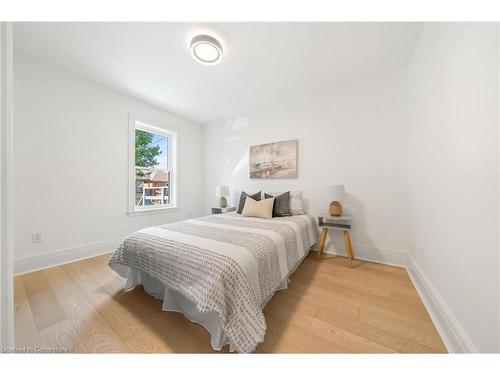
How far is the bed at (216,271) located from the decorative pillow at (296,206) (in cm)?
82

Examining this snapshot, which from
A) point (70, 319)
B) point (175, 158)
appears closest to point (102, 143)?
point (175, 158)

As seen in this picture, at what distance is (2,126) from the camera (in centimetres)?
61

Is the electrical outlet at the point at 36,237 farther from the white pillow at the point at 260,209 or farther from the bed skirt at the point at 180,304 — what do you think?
the white pillow at the point at 260,209

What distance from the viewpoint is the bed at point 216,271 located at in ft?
3.20

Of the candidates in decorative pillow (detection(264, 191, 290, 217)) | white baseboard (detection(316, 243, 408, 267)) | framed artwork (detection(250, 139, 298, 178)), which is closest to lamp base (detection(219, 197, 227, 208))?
framed artwork (detection(250, 139, 298, 178))

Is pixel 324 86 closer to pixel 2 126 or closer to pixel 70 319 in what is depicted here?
pixel 2 126

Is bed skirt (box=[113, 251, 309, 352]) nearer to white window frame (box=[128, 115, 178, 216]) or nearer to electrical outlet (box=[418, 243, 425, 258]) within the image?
electrical outlet (box=[418, 243, 425, 258])

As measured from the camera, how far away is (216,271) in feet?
3.35

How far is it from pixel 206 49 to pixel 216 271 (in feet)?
6.83

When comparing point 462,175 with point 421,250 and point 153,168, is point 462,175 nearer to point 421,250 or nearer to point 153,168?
point 421,250

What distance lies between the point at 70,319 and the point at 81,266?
1150mm

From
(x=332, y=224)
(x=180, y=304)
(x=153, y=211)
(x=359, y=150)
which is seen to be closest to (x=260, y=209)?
(x=332, y=224)

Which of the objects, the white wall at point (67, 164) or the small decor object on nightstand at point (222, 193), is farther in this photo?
the small decor object on nightstand at point (222, 193)

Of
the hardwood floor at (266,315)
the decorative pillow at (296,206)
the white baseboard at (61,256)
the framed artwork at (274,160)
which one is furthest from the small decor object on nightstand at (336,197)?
the white baseboard at (61,256)
